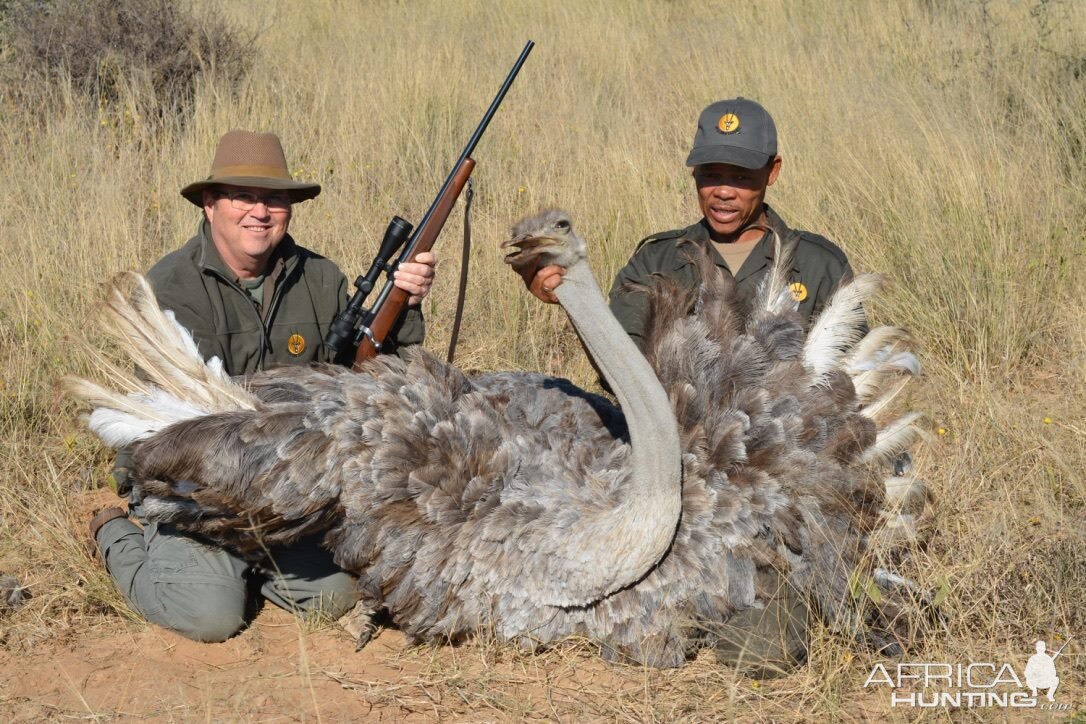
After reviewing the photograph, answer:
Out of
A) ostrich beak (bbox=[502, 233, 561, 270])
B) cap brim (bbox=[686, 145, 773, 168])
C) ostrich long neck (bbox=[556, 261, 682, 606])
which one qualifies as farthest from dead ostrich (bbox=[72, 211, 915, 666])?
cap brim (bbox=[686, 145, 773, 168])

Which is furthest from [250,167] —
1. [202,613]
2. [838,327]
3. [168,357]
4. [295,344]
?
[838,327]

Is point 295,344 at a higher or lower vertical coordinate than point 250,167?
lower

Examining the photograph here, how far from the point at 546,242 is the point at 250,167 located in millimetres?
2113

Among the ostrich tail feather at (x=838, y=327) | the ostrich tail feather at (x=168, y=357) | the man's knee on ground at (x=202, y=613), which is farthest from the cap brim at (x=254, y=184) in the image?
the ostrich tail feather at (x=838, y=327)

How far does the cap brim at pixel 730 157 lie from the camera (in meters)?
5.12

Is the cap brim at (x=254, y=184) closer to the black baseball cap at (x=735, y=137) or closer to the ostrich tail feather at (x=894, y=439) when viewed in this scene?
the black baseball cap at (x=735, y=137)

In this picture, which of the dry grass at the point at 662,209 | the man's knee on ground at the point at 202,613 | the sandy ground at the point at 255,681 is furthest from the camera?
the man's knee on ground at the point at 202,613

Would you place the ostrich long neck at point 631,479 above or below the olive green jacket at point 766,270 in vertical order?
below

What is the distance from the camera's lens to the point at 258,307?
5.02 m

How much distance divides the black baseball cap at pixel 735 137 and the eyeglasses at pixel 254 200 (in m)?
1.78

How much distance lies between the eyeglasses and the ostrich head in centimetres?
195

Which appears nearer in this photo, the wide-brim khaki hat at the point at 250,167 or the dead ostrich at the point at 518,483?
the dead ostrich at the point at 518,483

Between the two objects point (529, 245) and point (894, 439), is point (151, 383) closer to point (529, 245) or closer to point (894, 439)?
point (529, 245)

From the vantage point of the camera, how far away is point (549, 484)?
157 inches
